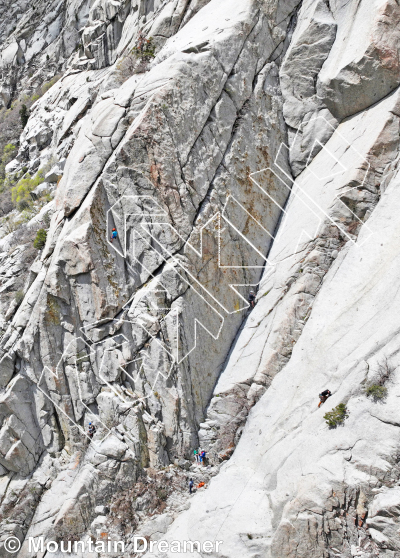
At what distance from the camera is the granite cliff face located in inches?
617

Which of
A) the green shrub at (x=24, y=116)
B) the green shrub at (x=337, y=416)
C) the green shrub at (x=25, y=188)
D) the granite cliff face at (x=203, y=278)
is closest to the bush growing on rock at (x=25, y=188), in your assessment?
the green shrub at (x=25, y=188)

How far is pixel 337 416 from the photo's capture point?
41.2 feet

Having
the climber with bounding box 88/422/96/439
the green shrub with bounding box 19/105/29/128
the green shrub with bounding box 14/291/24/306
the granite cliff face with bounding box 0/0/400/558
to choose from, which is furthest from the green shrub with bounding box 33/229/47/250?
the green shrub with bounding box 19/105/29/128

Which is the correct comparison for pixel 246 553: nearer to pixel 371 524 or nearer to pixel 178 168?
pixel 371 524

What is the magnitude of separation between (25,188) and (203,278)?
54.5 ft

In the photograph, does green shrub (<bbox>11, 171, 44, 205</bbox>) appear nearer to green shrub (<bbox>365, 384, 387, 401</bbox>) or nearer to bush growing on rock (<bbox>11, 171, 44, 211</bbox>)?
bush growing on rock (<bbox>11, 171, 44, 211</bbox>)

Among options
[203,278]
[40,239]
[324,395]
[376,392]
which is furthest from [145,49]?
[376,392]

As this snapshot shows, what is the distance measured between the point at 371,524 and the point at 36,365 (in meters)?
14.5

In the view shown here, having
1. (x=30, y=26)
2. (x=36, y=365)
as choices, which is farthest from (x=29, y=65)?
(x=36, y=365)

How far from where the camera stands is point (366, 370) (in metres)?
12.8

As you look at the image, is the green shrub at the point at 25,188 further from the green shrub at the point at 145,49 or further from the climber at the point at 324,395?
the climber at the point at 324,395

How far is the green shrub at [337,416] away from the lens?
1255 centimetres

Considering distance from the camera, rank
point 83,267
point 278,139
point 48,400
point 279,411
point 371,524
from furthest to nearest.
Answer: point 278,139, point 48,400, point 83,267, point 279,411, point 371,524

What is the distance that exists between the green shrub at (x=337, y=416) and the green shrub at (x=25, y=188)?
76.0 ft
